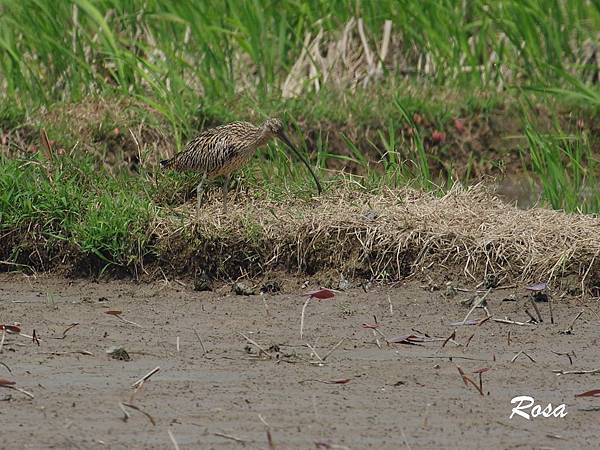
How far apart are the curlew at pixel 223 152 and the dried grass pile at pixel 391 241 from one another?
12.6 inches

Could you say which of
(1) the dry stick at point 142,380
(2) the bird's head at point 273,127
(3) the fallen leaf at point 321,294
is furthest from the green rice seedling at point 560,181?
(1) the dry stick at point 142,380

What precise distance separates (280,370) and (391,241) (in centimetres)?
174

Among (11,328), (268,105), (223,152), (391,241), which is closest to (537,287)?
(391,241)

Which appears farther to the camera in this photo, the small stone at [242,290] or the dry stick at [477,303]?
the small stone at [242,290]

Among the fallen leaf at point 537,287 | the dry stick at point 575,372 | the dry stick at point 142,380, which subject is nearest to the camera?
the dry stick at point 142,380

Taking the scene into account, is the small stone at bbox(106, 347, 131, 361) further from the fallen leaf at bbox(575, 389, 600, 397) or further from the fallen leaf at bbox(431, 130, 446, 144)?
the fallen leaf at bbox(431, 130, 446, 144)

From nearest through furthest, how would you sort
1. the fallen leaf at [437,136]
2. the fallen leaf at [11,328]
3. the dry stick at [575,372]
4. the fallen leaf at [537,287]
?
1. the dry stick at [575,372]
2. the fallen leaf at [11,328]
3. the fallen leaf at [537,287]
4. the fallen leaf at [437,136]

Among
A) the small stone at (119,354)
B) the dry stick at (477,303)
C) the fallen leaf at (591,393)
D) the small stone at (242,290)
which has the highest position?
the fallen leaf at (591,393)

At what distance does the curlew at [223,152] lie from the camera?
7.32 metres

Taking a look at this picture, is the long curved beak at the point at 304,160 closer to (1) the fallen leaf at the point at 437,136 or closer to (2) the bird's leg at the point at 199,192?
(2) the bird's leg at the point at 199,192

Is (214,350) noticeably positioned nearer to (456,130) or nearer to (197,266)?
(197,266)

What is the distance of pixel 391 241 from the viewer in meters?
6.68

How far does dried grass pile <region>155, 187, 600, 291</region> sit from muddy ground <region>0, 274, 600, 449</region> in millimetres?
157

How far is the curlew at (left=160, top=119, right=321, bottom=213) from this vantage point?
24.0 feet
